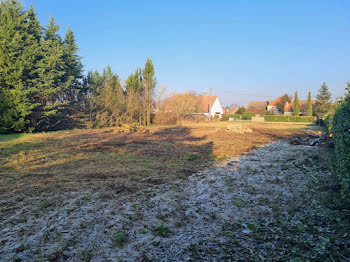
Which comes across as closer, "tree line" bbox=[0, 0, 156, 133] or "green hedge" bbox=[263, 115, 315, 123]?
"tree line" bbox=[0, 0, 156, 133]

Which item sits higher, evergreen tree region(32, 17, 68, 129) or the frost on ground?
evergreen tree region(32, 17, 68, 129)

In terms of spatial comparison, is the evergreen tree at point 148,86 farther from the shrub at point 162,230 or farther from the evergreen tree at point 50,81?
the shrub at point 162,230

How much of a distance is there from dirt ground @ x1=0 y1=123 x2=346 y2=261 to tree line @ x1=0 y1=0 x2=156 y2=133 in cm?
1161

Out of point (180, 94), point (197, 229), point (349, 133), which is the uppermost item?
point (180, 94)

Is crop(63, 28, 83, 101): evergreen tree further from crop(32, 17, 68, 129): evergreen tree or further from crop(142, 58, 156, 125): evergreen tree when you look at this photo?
crop(142, 58, 156, 125): evergreen tree

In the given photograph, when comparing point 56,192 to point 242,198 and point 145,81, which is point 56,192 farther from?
point 145,81

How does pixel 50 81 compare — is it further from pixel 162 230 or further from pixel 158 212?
pixel 162 230

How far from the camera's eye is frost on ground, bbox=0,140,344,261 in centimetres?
242

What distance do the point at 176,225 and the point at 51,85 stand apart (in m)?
19.3

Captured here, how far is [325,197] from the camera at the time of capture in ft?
13.1

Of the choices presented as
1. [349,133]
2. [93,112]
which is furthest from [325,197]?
[93,112]

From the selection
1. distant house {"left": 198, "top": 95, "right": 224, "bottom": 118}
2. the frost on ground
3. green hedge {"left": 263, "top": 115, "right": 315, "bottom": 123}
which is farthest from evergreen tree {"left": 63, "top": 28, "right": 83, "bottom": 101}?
green hedge {"left": 263, "top": 115, "right": 315, "bottom": 123}

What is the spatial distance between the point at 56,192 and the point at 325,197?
5.05 metres

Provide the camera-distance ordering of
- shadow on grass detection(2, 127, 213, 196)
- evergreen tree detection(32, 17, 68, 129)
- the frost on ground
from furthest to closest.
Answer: evergreen tree detection(32, 17, 68, 129) < shadow on grass detection(2, 127, 213, 196) < the frost on ground
